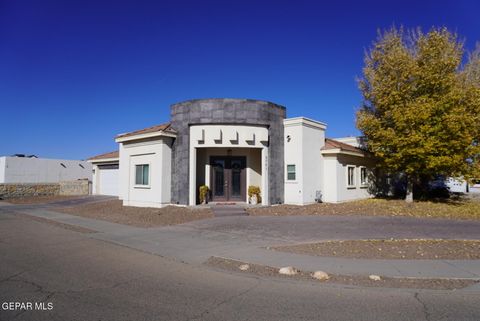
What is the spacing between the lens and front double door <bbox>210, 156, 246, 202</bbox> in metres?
18.8

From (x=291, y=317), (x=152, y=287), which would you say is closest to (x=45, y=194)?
(x=152, y=287)

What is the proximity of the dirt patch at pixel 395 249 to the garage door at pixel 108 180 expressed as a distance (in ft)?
72.5

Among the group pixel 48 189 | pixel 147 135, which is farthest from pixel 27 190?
pixel 147 135

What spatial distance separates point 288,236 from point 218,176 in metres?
9.29

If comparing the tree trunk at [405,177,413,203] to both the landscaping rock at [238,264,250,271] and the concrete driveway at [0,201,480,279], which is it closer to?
the concrete driveway at [0,201,480,279]

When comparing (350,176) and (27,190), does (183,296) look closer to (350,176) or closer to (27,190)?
(350,176)

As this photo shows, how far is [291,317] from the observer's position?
430 cm

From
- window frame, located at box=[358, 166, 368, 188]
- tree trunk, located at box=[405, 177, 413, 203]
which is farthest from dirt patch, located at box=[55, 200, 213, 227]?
tree trunk, located at box=[405, 177, 413, 203]

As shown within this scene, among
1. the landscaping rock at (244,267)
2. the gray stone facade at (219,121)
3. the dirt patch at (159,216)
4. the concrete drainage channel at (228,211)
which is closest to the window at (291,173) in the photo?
the gray stone facade at (219,121)

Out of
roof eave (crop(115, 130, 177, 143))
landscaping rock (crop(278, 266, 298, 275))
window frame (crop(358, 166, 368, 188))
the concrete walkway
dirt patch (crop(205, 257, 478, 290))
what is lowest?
dirt patch (crop(205, 257, 478, 290))

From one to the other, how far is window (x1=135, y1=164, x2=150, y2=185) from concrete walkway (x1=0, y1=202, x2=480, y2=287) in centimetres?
479

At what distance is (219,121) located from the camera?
17.4 metres

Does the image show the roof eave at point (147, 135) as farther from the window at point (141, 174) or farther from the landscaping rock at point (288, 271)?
the landscaping rock at point (288, 271)

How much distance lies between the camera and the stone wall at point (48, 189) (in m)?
29.0
